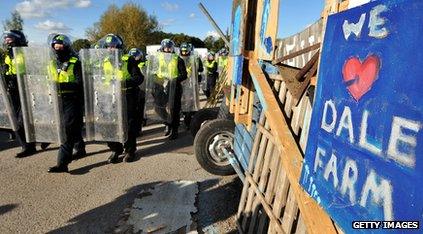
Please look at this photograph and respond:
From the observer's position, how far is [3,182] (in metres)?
5.52

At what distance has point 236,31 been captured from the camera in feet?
14.4

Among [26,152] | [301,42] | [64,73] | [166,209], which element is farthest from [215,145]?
[26,152]

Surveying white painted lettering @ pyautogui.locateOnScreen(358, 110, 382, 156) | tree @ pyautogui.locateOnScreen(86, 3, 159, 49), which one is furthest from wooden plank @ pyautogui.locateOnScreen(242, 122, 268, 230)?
tree @ pyautogui.locateOnScreen(86, 3, 159, 49)

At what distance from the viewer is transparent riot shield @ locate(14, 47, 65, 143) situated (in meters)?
6.15

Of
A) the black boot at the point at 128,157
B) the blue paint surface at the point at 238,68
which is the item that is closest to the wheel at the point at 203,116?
the black boot at the point at 128,157

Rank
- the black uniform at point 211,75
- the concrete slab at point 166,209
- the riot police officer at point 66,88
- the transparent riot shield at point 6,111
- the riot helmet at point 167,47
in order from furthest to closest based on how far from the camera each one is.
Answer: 1. the black uniform at point 211,75
2. the riot helmet at point 167,47
3. the transparent riot shield at point 6,111
4. the riot police officer at point 66,88
5. the concrete slab at point 166,209

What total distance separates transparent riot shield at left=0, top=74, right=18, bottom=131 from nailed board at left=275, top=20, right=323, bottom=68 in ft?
16.8

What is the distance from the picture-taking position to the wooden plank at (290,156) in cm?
196

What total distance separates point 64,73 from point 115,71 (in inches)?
28.4

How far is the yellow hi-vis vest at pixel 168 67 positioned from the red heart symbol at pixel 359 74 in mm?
6784

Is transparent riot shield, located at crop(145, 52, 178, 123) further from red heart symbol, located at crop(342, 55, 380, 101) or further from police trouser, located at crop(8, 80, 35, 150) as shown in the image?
red heart symbol, located at crop(342, 55, 380, 101)

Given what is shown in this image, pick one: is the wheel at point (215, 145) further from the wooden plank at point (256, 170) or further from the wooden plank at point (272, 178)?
the wooden plank at point (272, 178)

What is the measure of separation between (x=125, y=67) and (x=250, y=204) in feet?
11.3

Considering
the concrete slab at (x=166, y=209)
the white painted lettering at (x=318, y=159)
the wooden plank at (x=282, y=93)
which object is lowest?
the concrete slab at (x=166, y=209)
